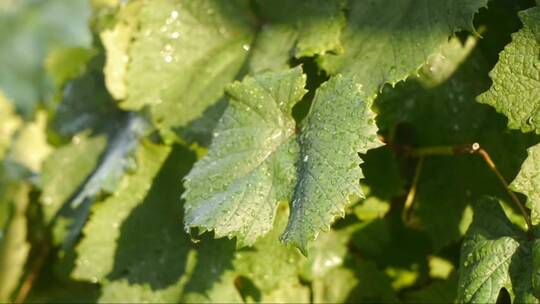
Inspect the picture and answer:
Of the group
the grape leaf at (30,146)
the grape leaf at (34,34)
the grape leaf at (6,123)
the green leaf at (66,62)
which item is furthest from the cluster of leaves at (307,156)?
the grape leaf at (34,34)

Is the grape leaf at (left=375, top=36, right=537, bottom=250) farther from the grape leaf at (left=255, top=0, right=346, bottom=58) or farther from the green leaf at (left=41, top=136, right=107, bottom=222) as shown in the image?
the green leaf at (left=41, top=136, right=107, bottom=222)

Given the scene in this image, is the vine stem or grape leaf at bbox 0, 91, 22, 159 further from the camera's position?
grape leaf at bbox 0, 91, 22, 159

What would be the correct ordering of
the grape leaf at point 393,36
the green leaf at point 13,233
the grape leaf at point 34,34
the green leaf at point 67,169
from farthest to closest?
the grape leaf at point 34,34, the green leaf at point 13,233, the green leaf at point 67,169, the grape leaf at point 393,36

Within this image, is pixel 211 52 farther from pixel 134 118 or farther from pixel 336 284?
pixel 336 284

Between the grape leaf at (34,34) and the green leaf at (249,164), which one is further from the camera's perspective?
the grape leaf at (34,34)

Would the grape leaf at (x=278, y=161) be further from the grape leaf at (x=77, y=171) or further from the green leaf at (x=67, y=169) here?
the green leaf at (x=67, y=169)

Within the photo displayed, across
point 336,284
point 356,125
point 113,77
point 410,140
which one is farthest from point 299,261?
point 113,77

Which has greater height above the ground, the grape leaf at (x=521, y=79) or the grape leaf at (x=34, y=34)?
the grape leaf at (x=521, y=79)

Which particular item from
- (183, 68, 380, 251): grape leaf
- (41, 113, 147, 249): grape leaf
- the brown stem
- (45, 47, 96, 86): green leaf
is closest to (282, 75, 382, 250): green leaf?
(183, 68, 380, 251): grape leaf
